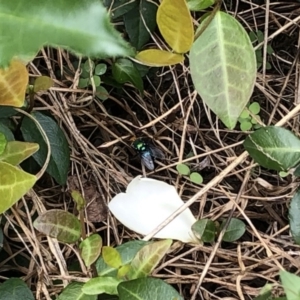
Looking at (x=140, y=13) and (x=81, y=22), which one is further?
(x=140, y=13)

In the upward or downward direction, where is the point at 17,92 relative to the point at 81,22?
downward

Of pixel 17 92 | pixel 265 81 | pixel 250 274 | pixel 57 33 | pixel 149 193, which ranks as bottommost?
pixel 250 274

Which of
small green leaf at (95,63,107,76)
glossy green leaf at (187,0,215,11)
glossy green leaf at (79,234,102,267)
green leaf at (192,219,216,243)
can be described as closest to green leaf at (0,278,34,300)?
glossy green leaf at (79,234,102,267)

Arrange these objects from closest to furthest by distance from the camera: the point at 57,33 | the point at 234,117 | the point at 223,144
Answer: the point at 57,33, the point at 234,117, the point at 223,144

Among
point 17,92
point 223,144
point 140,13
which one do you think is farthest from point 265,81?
point 17,92

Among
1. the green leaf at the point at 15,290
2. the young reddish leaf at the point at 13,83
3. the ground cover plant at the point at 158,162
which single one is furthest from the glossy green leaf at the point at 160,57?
the green leaf at the point at 15,290

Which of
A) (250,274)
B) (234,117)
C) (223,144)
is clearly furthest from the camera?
(223,144)

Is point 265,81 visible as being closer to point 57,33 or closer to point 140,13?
point 140,13

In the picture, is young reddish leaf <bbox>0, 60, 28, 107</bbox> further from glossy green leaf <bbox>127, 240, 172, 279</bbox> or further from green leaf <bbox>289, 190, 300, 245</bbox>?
green leaf <bbox>289, 190, 300, 245</bbox>
